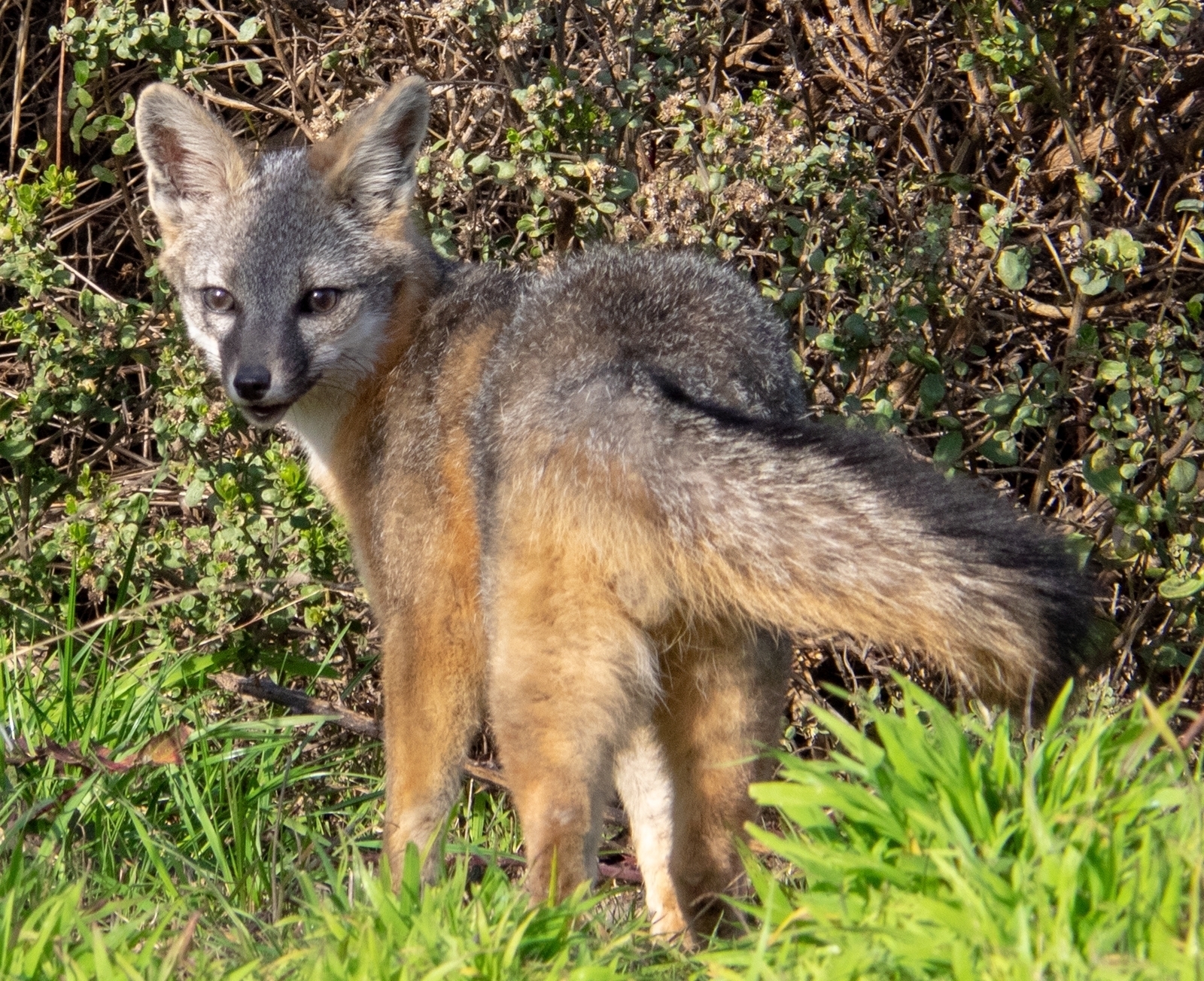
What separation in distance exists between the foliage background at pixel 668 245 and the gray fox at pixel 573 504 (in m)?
0.68

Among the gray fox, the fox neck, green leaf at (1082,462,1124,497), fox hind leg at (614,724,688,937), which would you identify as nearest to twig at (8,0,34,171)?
the gray fox

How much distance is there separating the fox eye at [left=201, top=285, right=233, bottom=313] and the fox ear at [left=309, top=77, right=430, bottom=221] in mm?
480

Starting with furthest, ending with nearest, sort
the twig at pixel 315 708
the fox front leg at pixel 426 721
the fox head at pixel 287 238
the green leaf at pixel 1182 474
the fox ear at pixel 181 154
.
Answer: the twig at pixel 315 708 < the green leaf at pixel 1182 474 < the fox ear at pixel 181 154 < the fox head at pixel 287 238 < the fox front leg at pixel 426 721

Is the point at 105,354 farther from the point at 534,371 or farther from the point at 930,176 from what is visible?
the point at 930,176

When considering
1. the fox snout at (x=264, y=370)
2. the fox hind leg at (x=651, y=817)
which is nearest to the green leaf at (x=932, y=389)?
the fox hind leg at (x=651, y=817)

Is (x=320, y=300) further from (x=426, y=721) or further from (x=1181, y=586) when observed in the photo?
(x=1181, y=586)

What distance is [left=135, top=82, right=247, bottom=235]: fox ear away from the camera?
13.5ft

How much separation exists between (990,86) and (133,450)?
165 inches

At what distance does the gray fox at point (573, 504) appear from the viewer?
257cm

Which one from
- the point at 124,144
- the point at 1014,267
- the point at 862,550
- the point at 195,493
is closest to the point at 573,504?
the point at 862,550

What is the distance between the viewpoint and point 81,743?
411 cm

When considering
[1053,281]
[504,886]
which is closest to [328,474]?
[504,886]

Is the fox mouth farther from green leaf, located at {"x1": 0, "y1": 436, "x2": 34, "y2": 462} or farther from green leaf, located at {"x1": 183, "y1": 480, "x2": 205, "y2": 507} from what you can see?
green leaf, located at {"x1": 0, "y1": 436, "x2": 34, "y2": 462}

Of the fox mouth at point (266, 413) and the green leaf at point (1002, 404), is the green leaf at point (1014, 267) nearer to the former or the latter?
the green leaf at point (1002, 404)
